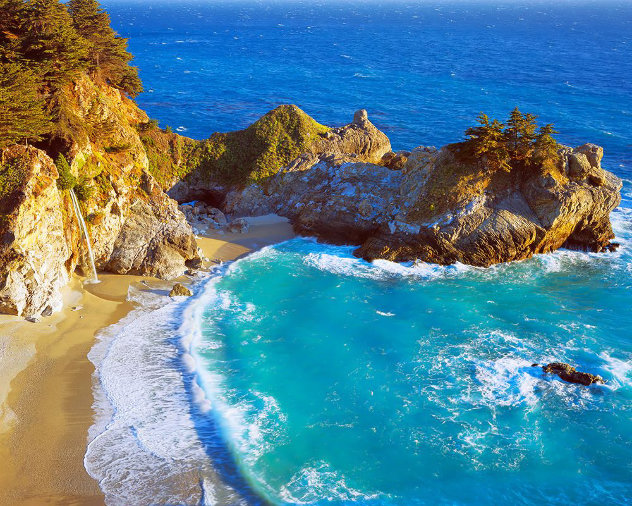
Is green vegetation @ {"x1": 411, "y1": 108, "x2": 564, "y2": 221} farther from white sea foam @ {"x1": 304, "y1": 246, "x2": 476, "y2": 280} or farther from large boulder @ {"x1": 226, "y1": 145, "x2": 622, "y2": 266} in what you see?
white sea foam @ {"x1": 304, "y1": 246, "x2": 476, "y2": 280}

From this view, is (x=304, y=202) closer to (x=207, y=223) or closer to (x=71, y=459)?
(x=207, y=223)

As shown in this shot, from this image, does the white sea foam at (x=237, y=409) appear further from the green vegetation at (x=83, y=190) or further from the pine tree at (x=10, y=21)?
the pine tree at (x=10, y=21)

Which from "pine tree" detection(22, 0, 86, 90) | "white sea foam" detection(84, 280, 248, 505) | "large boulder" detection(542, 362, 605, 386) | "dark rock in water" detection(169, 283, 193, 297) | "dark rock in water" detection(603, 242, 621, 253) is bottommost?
"white sea foam" detection(84, 280, 248, 505)

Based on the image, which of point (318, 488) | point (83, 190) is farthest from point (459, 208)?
point (83, 190)

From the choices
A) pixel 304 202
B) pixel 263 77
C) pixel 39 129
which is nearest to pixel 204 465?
pixel 39 129

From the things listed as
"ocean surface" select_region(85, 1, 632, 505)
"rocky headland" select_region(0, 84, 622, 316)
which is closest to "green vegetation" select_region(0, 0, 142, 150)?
"rocky headland" select_region(0, 84, 622, 316)

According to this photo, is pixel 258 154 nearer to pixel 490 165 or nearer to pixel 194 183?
pixel 194 183

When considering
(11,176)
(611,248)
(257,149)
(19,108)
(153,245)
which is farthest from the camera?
(257,149)
